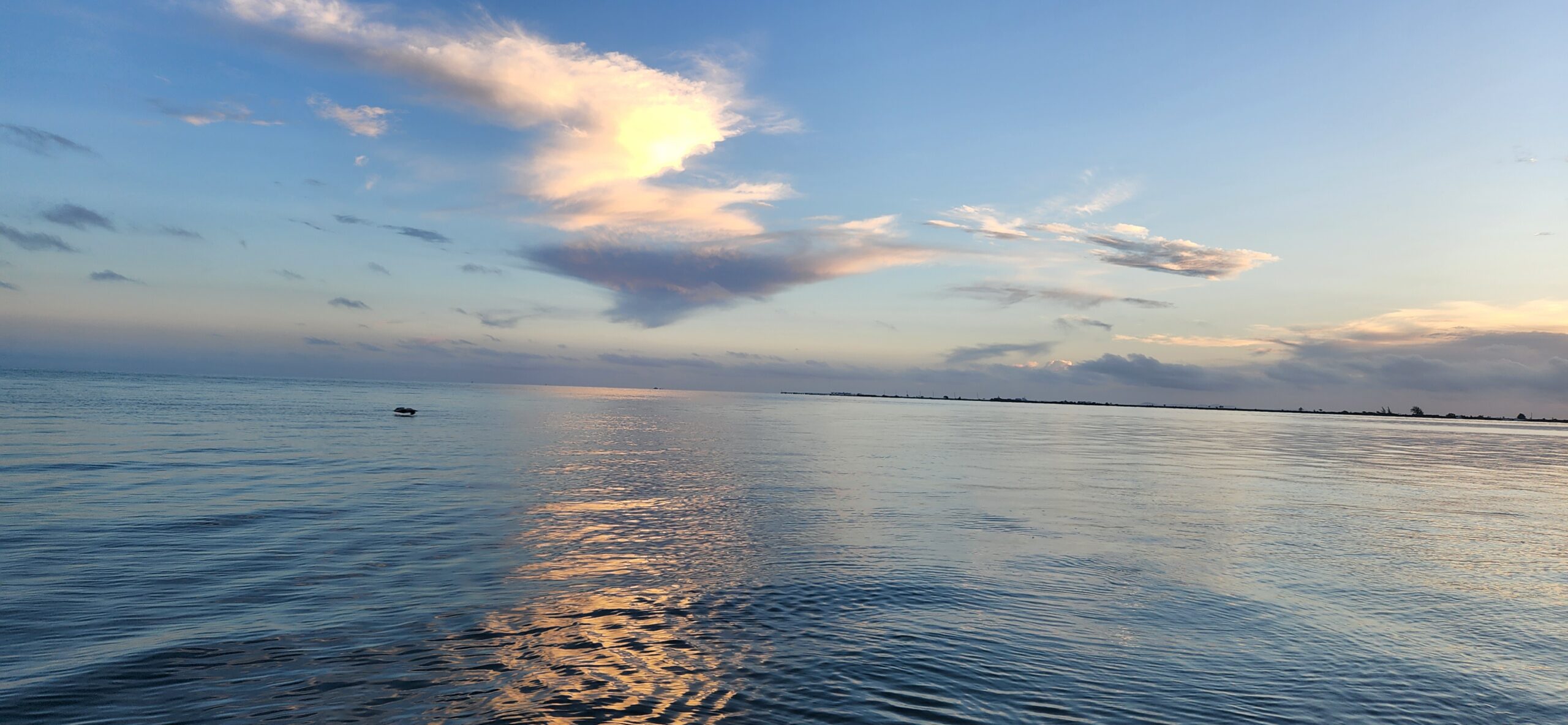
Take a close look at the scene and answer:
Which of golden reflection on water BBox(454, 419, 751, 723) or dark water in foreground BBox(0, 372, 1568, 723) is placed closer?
golden reflection on water BBox(454, 419, 751, 723)

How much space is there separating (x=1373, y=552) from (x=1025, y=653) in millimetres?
15388

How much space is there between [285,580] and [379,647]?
562cm

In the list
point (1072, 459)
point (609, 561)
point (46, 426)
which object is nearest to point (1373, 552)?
point (609, 561)

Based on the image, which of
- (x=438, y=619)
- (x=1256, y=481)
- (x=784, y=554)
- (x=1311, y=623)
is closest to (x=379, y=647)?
(x=438, y=619)

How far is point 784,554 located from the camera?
61.3 feet

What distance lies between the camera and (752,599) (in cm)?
1452

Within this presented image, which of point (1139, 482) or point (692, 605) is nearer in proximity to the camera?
point (692, 605)

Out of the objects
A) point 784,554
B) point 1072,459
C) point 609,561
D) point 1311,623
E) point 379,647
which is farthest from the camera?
point 1072,459

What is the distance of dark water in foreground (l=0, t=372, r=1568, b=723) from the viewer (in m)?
9.73

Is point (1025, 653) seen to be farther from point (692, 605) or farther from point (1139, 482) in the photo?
point (1139, 482)

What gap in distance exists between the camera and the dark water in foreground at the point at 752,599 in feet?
31.9

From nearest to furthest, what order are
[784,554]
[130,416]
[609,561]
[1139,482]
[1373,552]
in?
[609,561] → [784,554] → [1373,552] → [1139,482] → [130,416]

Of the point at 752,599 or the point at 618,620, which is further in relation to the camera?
the point at 752,599

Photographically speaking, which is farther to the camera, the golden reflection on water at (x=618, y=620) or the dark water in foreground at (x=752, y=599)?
the dark water in foreground at (x=752, y=599)
